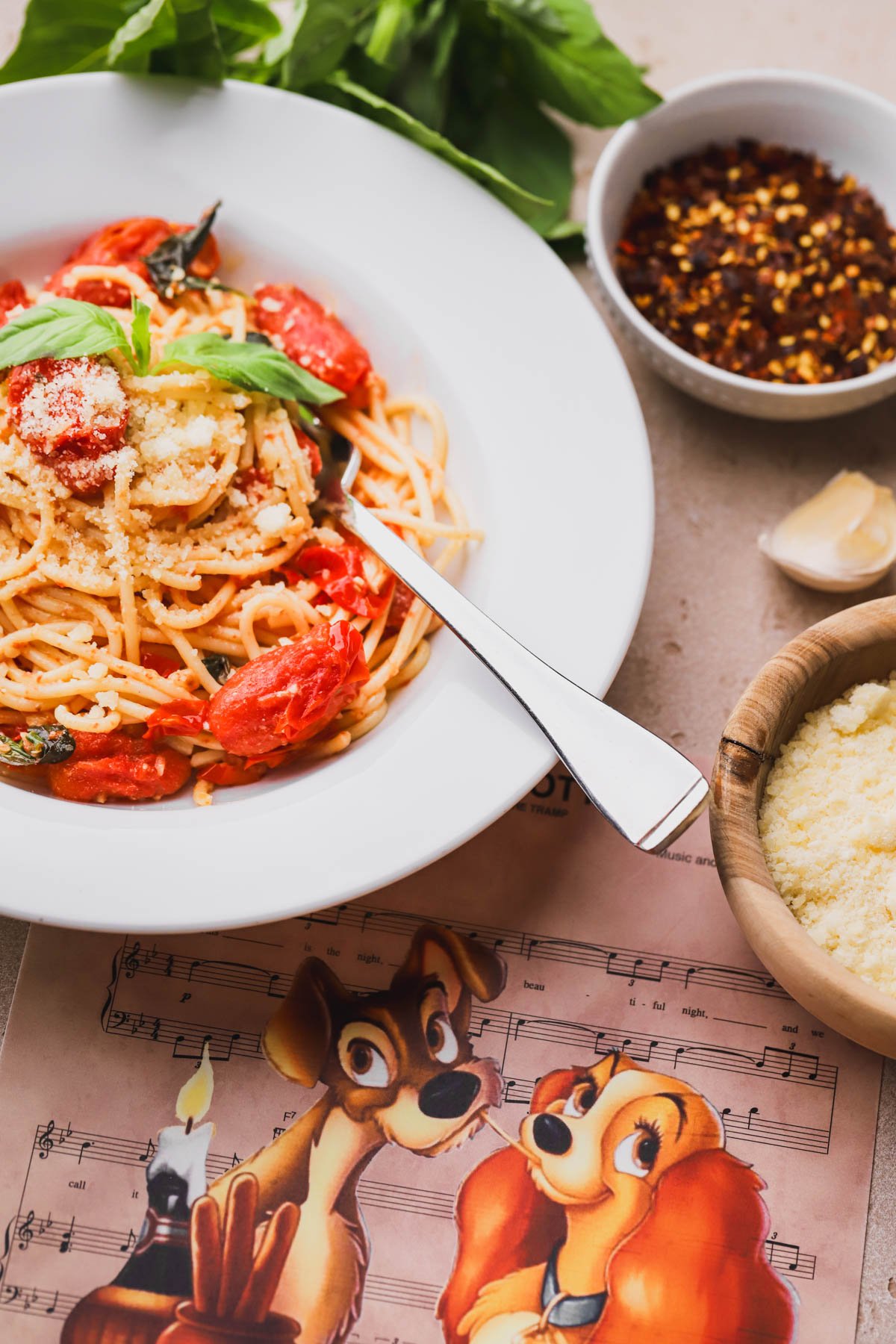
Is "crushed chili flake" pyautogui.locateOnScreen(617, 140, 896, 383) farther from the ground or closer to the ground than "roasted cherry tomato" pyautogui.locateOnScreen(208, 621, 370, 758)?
farther from the ground

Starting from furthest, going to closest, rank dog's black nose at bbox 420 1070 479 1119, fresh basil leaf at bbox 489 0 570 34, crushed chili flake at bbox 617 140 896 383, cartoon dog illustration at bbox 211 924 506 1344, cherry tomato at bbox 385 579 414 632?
crushed chili flake at bbox 617 140 896 383 < fresh basil leaf at bbox 489 0 570 34 < cherry tomato at bbox 385 579 414 632 < dog's black nose at bbox 420 1070 479 1119 < cartoon dog illustration at bbox 211 924 506 1344

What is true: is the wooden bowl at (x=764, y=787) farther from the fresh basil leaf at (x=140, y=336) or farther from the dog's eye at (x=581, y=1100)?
the fresh basil leaf at (x=140, y=336)

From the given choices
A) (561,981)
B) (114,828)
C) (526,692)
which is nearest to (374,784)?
(526,692)

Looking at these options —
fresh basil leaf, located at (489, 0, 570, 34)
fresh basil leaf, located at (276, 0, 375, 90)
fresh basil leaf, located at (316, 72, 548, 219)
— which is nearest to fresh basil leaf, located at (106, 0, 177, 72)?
fresh basil leaf, located at (276, 0, 375, 90)

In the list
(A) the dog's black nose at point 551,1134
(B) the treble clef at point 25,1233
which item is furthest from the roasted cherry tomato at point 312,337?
(B) the treble clef at point 25,1233

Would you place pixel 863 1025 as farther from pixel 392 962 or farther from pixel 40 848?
pixel 40 848

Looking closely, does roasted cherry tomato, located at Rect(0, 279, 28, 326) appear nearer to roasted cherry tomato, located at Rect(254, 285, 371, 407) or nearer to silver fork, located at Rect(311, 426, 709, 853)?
roasted cherry tomato, located at Rect(254, 285, 371, 407)
